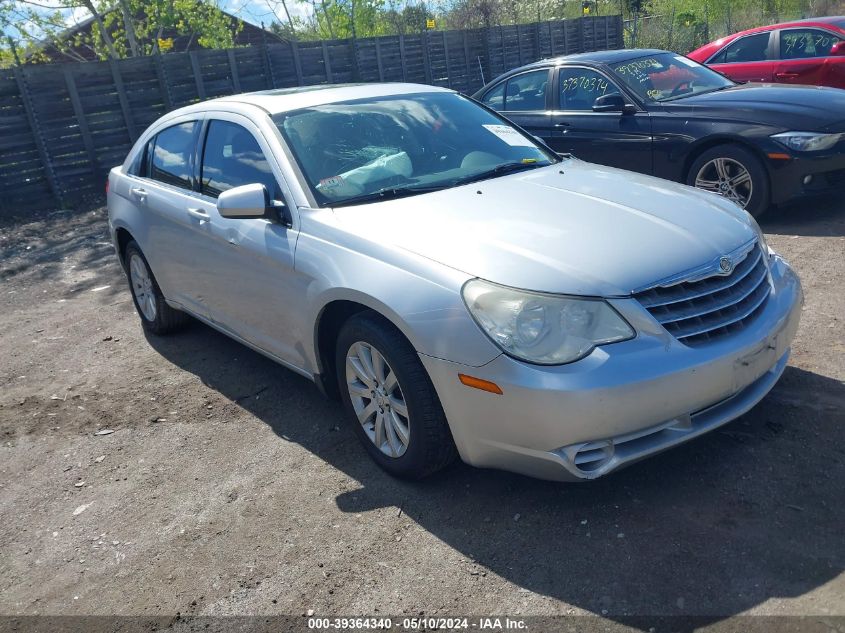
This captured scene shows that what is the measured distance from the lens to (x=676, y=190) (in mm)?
4109

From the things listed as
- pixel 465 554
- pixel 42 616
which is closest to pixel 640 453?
pixel 465 554

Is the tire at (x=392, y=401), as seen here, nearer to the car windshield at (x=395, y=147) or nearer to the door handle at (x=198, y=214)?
the car windshield at (x=395, y=147)

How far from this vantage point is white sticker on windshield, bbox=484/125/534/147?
484 cm

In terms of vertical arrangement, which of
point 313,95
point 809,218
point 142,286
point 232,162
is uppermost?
point 313,95

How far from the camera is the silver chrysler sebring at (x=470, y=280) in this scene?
9.93ft

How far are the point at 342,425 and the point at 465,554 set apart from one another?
1.41m

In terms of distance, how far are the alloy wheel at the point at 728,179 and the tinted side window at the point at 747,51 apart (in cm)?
462

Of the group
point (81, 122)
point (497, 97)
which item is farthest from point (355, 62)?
point (497, 97)

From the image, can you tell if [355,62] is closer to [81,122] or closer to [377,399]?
[81,122]

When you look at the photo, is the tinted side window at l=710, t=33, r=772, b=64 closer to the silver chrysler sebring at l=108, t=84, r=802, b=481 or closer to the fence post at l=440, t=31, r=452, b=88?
the silver chrysler sebring at l=108, t=84, r=802, b=481

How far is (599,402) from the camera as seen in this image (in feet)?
9.57

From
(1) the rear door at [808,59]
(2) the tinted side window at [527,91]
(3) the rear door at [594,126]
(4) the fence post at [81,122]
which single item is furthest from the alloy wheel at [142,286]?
(1) the rear door at [808,59]

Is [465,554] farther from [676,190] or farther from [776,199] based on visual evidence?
[776,199]

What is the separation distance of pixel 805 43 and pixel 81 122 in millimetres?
10578
